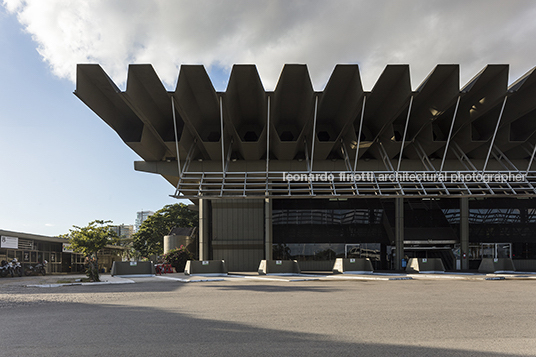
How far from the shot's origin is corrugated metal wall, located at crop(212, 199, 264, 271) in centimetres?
3139

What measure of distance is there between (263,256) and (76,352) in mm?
26844

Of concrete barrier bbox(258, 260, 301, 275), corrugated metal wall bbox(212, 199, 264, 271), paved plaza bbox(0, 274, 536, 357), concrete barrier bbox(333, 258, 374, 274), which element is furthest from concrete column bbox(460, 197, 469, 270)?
paved plaza bbox(0, 274, 536, 357)

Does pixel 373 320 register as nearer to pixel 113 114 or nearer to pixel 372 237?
pixel 113 114

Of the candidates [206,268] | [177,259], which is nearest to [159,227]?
[177,259]

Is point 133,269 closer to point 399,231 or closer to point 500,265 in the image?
point 399,231

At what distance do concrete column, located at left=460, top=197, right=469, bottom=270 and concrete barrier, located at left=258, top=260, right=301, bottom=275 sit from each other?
1667 cm

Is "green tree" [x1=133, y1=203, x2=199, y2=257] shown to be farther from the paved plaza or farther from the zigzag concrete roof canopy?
the paved plaza

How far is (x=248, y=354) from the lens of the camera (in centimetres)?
497

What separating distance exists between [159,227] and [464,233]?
160 feet

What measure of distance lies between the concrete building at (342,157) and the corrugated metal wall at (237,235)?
0.28ft

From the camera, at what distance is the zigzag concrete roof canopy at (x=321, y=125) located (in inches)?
943

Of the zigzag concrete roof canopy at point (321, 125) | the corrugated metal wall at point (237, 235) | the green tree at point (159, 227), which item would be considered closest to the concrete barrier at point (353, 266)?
the zigzag concrete roof canopy at point (321, 125)

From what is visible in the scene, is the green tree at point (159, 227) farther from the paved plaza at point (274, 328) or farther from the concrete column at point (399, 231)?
the paved plaza at point (274, 328)

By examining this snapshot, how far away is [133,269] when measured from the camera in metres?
26.2
